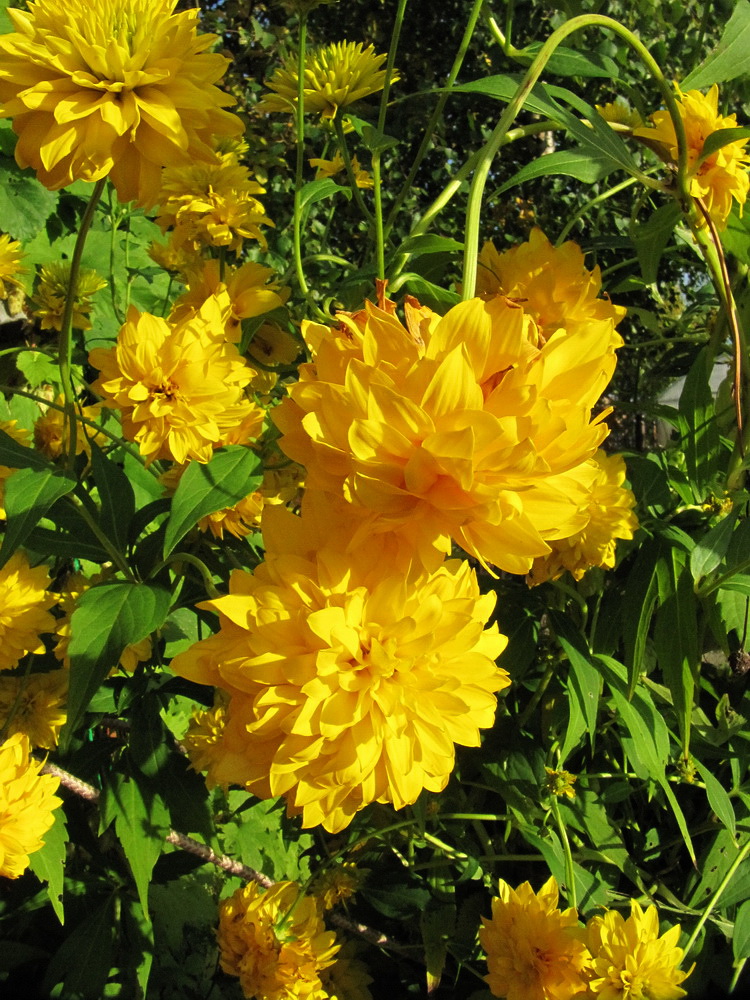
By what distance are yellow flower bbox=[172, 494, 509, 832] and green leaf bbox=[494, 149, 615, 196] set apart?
0.32 m

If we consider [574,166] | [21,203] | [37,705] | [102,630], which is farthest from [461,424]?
[21,203]

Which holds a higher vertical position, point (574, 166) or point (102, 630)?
point (574, 166)

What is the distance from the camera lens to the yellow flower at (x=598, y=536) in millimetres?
870

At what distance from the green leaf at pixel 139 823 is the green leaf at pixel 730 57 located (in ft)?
3.12

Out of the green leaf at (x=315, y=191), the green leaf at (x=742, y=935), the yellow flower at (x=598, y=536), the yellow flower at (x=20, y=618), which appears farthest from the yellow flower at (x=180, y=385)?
the green leaf at (x=742, y=935)

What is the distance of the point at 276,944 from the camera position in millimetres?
1034

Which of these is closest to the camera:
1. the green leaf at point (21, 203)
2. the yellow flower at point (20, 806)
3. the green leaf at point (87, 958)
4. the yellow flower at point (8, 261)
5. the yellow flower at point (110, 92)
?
the yellow flower at point (110, 92)

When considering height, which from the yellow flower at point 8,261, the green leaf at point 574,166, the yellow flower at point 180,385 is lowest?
the yellow flower at point 8,261

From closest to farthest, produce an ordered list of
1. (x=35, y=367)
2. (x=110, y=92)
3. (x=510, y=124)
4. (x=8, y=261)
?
(x=510, y=124) → (x=110, y=92) → (x=8, y=261) → (x=35, y=367)

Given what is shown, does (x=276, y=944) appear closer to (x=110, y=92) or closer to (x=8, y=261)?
(x=110, y=92)

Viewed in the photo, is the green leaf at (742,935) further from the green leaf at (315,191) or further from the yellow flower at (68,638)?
the green leaf at (315,191)

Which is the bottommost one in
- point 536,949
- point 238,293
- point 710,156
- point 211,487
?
point 536,949

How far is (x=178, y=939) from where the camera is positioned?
1423mm

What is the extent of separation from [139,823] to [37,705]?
0.67 feet
